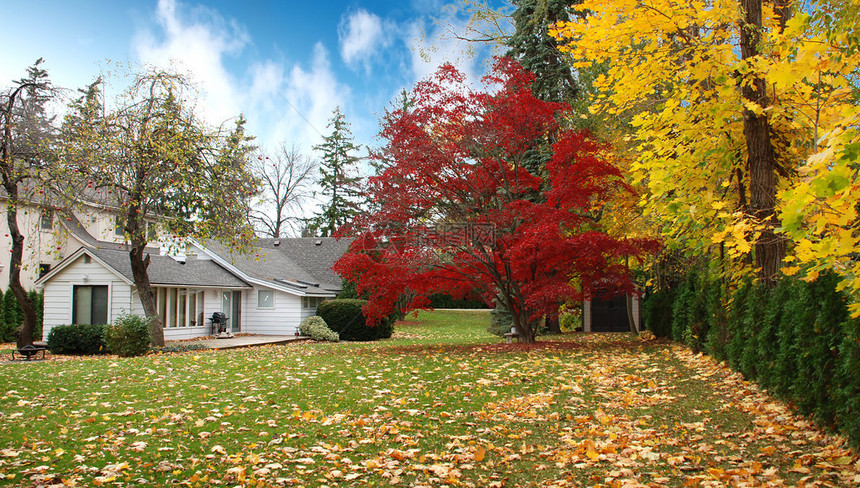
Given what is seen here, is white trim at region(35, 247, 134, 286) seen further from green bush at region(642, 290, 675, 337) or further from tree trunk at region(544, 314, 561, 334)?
green bush at region(642, 290, 675, 337)

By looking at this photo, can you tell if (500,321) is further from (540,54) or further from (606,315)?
(540,54)

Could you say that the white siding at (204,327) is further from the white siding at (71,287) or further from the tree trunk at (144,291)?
the tree trunk at (144,291)

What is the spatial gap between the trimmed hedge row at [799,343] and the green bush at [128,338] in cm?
1356

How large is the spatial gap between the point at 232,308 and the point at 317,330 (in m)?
4.73

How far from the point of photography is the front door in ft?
80.6

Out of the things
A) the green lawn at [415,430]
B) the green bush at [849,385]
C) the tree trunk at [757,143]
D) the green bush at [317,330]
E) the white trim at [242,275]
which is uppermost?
the tree trunk at [757,143]

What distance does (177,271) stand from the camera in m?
22.5

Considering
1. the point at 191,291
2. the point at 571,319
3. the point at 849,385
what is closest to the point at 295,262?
the point at 191,291

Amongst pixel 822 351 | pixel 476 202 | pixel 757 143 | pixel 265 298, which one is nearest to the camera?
pixel 822 351

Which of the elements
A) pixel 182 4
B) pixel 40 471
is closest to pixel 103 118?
pixel 182 4

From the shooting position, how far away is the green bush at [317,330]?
2239 centimetres

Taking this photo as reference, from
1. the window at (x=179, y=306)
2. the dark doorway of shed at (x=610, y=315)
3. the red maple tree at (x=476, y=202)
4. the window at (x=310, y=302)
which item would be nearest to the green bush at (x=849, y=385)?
the red maple tree at (x=476, y=202)

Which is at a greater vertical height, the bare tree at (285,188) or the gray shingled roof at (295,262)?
the bare tree at (285,188)

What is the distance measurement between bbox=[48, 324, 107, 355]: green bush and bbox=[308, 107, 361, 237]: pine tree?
2867cm
